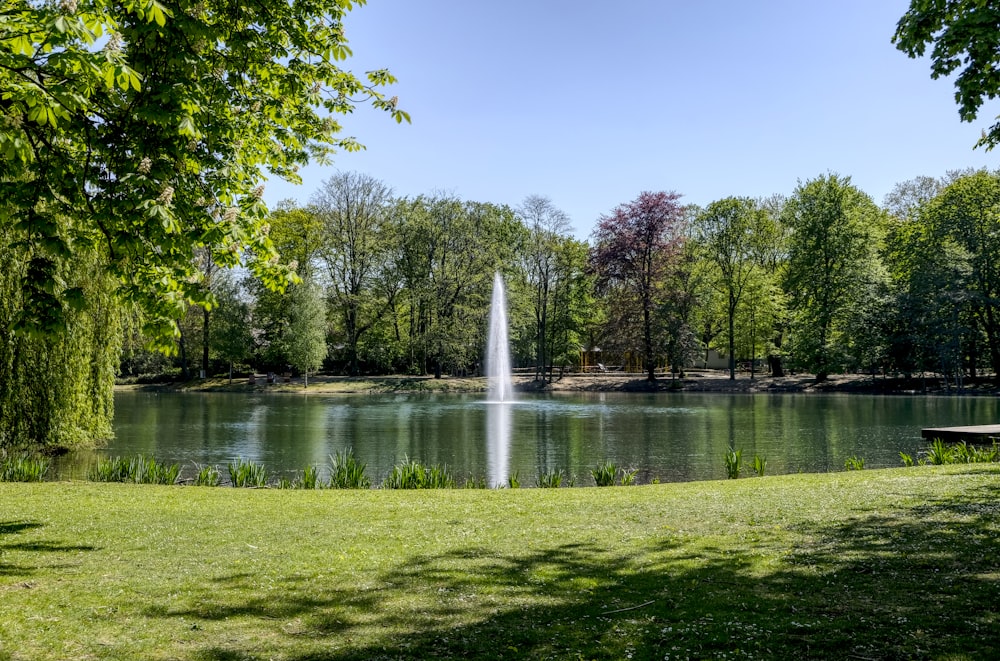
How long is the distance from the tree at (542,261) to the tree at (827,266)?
20.1m

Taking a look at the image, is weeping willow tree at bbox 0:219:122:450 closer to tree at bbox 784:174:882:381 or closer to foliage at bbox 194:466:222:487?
foliage at bbox 194:466:222:487

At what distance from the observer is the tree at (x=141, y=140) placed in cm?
540

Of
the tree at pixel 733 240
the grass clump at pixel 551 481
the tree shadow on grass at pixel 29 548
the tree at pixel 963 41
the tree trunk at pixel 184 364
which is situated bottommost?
the grass clump at pixel 551 481

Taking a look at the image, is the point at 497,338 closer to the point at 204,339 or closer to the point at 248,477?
the point at 204,339

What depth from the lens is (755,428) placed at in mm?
28031

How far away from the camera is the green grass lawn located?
4.73m

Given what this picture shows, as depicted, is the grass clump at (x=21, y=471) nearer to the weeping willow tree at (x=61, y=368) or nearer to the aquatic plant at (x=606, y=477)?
the weeping willow tree at (x=61, y=368)

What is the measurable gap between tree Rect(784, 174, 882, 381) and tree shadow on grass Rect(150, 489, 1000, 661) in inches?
1934

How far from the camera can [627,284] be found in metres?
59.2

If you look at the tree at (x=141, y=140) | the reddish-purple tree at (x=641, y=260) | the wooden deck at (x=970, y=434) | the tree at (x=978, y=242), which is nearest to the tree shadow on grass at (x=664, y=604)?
the tree at (x=141, y=140)

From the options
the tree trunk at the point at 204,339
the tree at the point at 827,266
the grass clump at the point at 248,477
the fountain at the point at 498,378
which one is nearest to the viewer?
the grass clump at the point at 248,477

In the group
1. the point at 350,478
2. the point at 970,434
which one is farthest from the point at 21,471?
the point at 970,434

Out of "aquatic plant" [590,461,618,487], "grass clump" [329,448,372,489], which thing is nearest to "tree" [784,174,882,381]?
"aquatic plant" [590,461,618,487]

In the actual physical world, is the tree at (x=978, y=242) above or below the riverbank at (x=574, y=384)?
above
